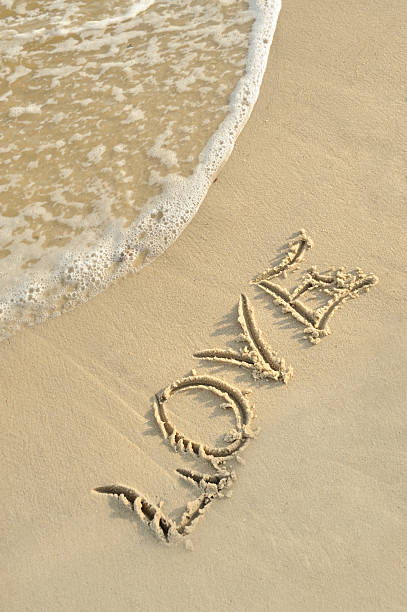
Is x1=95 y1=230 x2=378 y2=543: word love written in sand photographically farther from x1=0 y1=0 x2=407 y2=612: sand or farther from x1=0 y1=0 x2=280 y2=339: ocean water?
x1=0 y1=0 x2=280 y2=339: ocean water

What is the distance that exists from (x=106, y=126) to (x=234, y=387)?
69.4 inches

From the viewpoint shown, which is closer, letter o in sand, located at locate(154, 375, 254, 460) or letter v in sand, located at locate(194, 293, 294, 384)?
letter o in sand, located at locate(154, 375, 254, 460)

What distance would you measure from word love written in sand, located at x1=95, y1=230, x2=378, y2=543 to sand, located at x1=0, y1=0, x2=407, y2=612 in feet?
0.11

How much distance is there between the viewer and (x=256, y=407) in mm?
2195

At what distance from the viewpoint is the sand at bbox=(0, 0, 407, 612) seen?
1.91 metres

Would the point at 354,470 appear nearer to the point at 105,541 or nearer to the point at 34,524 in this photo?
the point at 105,541

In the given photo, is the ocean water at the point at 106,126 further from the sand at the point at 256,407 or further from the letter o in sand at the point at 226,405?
the letter o in sand at the point at 226,405

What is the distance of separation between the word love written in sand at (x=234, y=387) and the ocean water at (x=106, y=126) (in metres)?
0.59

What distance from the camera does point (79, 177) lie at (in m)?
2.93

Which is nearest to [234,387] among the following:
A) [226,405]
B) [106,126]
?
[226,405]

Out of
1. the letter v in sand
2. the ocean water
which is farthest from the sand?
the ocean water

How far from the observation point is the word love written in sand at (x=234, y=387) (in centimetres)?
204

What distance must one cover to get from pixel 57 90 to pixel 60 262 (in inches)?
52.2

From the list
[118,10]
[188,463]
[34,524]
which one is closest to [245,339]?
[188,463]
